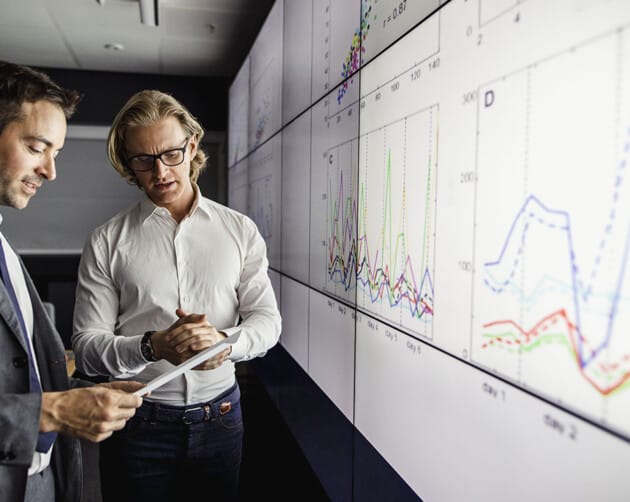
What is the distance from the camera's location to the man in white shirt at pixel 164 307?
138 centimetres

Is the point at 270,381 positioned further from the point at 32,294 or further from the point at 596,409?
the point at 596,409

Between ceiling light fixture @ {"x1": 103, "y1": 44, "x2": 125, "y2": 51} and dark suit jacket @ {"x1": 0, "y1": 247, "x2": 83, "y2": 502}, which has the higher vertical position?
ceiling light fixture @ {"x1": 103, "y1": 44, "x2": 125, "y2": 51}

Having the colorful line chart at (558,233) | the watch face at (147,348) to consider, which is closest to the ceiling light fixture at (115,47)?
the watch face at (147,348)

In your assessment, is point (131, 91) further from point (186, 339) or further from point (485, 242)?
→ point (485, 242)

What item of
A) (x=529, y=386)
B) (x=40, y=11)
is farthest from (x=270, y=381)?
(x=40, y=11)

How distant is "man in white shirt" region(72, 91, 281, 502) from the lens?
4.51ft

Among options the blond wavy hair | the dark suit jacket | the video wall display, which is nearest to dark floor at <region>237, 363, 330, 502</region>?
the video wall display

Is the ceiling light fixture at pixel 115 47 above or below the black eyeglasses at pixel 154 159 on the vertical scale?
above

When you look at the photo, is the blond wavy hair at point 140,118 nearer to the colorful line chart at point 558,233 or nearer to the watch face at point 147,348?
the watch face at point 147,348

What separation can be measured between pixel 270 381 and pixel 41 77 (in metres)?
2.27

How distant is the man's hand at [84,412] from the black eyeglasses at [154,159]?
62cm

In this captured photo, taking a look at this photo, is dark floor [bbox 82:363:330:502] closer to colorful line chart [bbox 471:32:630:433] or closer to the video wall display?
the video wall display

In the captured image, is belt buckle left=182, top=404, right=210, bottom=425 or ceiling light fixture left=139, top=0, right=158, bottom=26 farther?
ceiling light fixture left=139, top=0, right=158, bottom=26

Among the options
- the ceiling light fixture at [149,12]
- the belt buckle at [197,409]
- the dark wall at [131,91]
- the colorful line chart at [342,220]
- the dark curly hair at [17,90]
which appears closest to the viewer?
the dark curly hair at [17,90]
